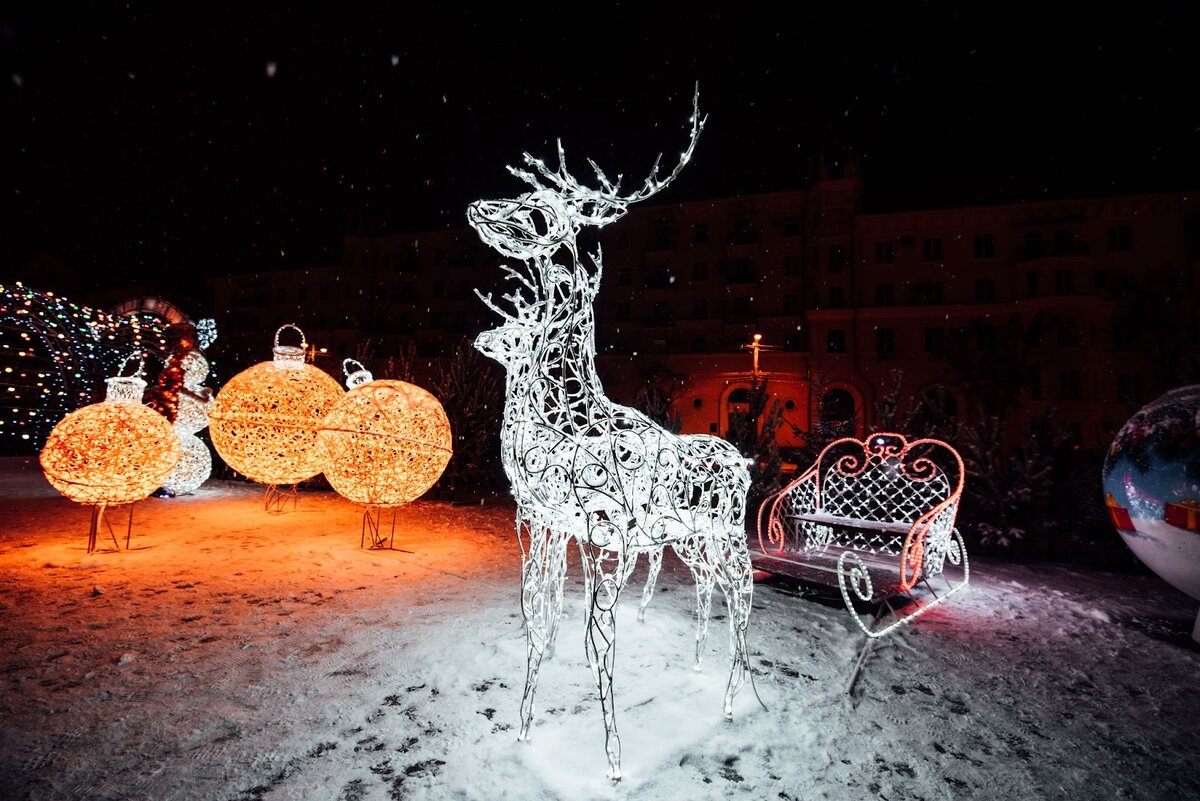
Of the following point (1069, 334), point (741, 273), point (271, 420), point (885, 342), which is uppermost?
point (741, 273)

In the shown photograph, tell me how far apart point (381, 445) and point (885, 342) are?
2475 cm

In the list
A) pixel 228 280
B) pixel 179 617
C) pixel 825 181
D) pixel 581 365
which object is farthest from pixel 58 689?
pixel 228 280

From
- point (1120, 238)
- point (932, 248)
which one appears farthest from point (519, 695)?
point (1120, 238)

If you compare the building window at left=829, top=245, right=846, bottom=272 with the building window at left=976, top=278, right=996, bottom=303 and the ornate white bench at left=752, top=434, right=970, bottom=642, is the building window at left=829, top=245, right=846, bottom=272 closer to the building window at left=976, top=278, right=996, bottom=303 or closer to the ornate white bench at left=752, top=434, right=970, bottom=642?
the building window at left=976, top=278, right=996, bottom=303

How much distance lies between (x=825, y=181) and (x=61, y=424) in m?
27.9

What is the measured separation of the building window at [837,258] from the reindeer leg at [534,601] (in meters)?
26.2

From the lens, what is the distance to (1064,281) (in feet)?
76.1

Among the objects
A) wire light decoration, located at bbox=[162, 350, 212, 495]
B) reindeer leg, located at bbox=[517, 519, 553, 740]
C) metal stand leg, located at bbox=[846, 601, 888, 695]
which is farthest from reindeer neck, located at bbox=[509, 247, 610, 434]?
wire light decoration, located at bbox=[162, 350, 212, 495]

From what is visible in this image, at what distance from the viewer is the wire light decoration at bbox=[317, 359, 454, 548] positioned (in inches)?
231

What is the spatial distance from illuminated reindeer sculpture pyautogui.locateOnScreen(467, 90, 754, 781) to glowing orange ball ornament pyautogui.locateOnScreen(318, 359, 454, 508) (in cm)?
330

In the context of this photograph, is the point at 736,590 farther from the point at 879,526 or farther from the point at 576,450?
the point at 879,526

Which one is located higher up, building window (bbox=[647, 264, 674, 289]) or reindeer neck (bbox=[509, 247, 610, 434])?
building window (bbox=[647, 264, 674, 289])

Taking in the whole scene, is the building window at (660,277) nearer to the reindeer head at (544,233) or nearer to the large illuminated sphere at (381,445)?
the large illuminated sphere at (381,445)

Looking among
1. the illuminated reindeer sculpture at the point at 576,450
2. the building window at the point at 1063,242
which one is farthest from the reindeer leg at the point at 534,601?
the building window at the point at 1063,242
